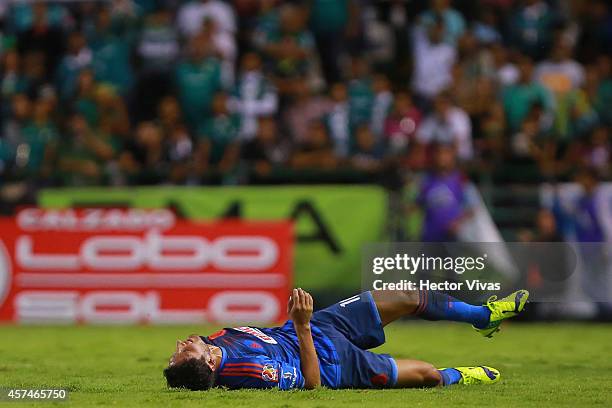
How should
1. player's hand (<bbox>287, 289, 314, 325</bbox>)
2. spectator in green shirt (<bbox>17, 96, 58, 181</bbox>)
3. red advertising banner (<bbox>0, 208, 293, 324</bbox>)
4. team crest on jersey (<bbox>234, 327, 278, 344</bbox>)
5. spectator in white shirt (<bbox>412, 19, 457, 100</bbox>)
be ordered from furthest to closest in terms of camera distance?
spectator in white shirt (<bbox>412, 19, 457, 100</bbox>)
spectator in green shirt (<bbox>17, 96, 58, 181</bbox>)
red advertising banner (<bbox>0, 208, 293, 324</bbox>)
team crest on jersey (<bbox>234, 327, 278, 344</bbox>)
player's hand (<bbox>287, 289, 314, 325</bbox>)

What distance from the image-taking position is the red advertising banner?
1669cm

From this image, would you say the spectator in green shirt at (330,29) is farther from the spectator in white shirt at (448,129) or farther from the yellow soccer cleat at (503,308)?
the yellow soccer cleat at (503,308)

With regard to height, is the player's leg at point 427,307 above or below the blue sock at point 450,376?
above

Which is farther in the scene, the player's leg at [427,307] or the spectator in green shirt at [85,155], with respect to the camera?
the spectator in green shirt at [85,155]

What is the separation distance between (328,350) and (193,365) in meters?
1.10

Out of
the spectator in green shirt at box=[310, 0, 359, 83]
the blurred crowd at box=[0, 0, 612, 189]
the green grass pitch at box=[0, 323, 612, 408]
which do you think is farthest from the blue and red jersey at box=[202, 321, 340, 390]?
the spectator in green shirt at box=[310, 0, 359, 83]

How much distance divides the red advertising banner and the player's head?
25.6 ft

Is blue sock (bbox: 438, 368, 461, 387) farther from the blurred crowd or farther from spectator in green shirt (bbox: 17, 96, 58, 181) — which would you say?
spectator in green shirt (bbox: 17, 96, 58, 181)

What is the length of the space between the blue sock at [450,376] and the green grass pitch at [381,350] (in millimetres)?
94

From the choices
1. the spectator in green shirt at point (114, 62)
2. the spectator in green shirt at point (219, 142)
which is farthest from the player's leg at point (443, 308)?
the spectator in green shirt at point (114, 62)

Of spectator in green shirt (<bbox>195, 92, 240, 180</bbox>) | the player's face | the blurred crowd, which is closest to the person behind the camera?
the player's face

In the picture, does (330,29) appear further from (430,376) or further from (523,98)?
(430,376)

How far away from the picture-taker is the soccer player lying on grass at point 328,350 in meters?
8.77

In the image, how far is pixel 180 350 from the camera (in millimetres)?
8641
